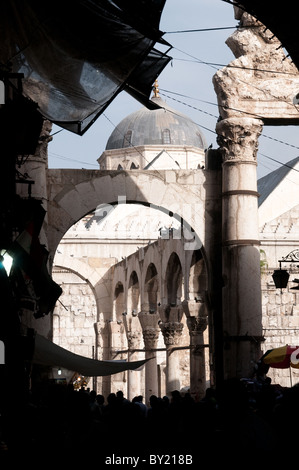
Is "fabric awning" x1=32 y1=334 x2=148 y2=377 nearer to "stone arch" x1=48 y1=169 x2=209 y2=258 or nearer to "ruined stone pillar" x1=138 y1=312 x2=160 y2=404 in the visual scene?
"stone arch" x1=48 y1=169 x2=209 y2=258

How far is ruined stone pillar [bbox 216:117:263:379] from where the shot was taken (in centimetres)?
1778

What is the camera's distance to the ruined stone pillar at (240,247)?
700 inches

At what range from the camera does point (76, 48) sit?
12609mm

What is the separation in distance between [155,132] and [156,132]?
0.07 metres

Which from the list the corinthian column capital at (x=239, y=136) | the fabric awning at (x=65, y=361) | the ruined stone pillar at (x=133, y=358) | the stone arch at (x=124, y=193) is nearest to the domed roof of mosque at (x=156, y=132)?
the ruined stone pillar at (x=133, y=358)

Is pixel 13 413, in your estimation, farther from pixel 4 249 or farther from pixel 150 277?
pixel 150 277

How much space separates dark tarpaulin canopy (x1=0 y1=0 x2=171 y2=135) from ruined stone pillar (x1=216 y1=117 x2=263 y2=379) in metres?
5.51

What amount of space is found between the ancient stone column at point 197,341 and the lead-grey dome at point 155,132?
130 ft

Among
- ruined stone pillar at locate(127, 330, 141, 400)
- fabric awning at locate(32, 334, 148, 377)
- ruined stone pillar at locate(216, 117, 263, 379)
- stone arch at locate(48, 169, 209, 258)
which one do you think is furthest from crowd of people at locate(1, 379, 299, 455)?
ruined stone pillar at locate(127, 330, 141, 400)

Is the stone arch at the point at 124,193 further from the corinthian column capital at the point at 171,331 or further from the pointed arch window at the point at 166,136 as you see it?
the pointed arch window at the point at 166,136

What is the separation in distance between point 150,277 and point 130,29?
19.3 m

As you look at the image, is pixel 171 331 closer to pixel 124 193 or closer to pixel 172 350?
pixel 172 350

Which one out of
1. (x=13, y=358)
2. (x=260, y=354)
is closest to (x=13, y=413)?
(x=13, y=358)
